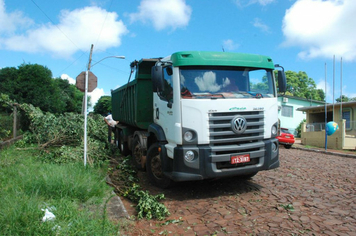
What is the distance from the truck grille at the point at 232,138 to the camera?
17.1ft

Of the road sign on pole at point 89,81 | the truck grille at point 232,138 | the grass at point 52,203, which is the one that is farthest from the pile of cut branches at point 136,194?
the road sign on pole at point 89,81

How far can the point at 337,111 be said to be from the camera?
846 inches

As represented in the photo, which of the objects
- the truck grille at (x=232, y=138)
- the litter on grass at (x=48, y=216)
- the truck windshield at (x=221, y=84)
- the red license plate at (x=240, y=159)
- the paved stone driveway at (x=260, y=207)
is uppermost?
the truck windshield at (x=221, y=84)

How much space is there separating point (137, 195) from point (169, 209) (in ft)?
2.23

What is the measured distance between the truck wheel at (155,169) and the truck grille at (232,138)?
1.28 metres

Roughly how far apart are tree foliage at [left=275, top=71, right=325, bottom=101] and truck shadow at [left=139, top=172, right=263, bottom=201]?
146ft

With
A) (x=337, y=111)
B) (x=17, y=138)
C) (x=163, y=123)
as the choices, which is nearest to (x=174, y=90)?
(x=163, y=123)

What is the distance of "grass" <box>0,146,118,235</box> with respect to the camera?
332 centimetres

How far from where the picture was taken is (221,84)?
18.1 ft

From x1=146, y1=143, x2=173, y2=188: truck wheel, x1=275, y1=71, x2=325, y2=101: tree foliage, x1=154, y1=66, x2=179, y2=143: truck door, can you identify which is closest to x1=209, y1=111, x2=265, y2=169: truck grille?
x1=154, y1=66, x2=179, y2=143: truck door

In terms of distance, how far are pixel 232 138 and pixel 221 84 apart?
3.45 feet

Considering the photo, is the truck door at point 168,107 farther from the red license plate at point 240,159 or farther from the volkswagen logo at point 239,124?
the red license plate at point 240,159

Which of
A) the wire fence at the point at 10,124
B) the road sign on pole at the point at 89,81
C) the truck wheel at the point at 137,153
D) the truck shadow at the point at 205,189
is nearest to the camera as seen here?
the truck shadow at the point at 205,189

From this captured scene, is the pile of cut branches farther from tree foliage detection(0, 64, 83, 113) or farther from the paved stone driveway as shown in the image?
tree foliage detection(0, 64, 83, 113)
